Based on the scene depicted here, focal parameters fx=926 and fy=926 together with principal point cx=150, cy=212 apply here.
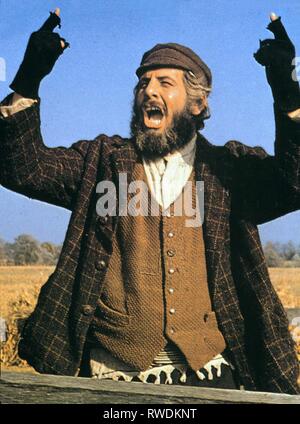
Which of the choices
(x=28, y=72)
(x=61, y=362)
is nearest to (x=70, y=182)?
(x=28, y=72)

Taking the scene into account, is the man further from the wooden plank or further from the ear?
the wooden plank

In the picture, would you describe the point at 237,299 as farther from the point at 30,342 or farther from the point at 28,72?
the point at 28,72

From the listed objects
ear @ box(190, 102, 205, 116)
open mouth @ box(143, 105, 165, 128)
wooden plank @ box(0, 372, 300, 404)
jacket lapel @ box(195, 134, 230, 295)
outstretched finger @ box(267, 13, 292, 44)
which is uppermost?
outstretched finger @ box(267, 13, 292, 44)

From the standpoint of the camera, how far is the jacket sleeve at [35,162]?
372cm

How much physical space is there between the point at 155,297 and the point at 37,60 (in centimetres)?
108

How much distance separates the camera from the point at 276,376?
12.6ft

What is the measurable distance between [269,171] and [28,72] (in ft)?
3.53

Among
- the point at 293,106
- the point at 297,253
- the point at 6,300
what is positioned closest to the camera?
the point at 293,106

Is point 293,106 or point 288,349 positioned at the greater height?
point 293,106

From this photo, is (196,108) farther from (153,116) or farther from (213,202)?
(213,202)

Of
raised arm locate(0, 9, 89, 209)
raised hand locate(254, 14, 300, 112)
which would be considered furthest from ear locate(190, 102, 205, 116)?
raised arm locate(0, 9, 89, 209)

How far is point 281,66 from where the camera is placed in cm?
368

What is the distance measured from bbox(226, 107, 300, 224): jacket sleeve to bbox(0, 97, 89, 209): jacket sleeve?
0.66 metres

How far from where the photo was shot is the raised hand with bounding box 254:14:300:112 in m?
3.68
